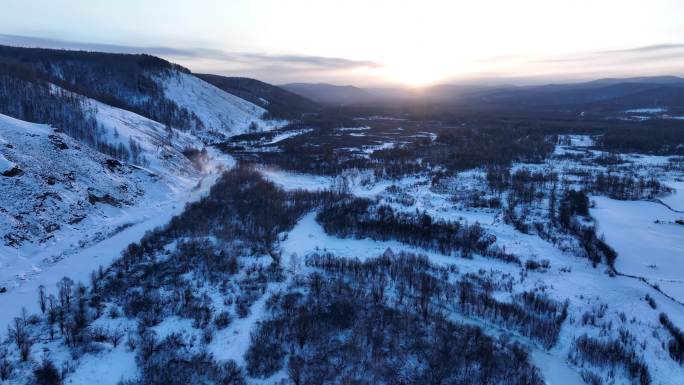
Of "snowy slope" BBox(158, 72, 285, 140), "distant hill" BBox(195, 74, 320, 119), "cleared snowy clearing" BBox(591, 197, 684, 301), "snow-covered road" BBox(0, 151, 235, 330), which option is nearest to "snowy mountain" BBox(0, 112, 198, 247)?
"snow-covered road" BBox(0, 151, 235, 330)

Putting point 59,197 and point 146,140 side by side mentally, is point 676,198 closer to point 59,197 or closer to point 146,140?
point 59,197

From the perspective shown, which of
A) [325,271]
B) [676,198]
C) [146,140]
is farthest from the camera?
[146,140]

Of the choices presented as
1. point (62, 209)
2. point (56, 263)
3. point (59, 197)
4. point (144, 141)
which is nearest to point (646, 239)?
point (56, 263)

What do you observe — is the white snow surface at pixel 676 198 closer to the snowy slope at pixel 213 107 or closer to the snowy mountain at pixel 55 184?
the snowy mountain at pixel 55 184

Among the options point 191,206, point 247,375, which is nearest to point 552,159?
point 191,206

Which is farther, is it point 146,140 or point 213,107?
point 213,107

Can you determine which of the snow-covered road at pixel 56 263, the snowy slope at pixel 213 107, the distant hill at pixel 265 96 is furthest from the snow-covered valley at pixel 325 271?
the distant hill at pixel 265 96

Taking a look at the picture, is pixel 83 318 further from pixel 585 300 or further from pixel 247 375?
pixel 585 300
